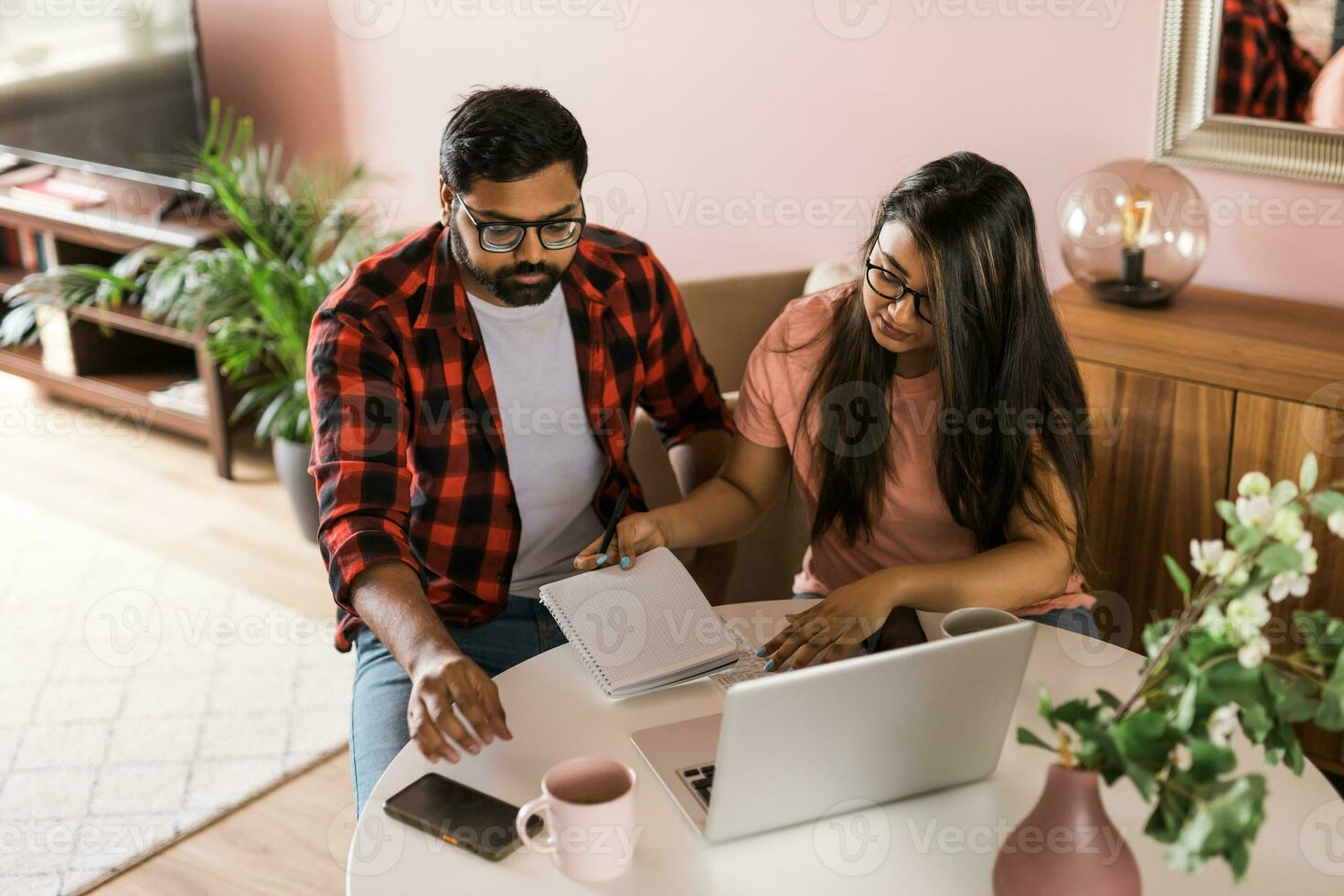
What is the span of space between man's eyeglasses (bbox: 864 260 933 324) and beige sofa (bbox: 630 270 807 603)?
482 mm

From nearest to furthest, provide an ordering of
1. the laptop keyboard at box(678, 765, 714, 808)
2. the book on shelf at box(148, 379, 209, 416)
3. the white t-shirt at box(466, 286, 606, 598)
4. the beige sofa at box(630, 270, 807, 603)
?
the laptop keyboard at box(678, 765, 714, 808), the white t-shirt at box(466, 286, 606, 598), the beige sofa at box(630, 270, 807, 603), the book on shelf at box(148, 379, 209, 416)

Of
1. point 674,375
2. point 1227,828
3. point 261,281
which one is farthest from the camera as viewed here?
point 261,281

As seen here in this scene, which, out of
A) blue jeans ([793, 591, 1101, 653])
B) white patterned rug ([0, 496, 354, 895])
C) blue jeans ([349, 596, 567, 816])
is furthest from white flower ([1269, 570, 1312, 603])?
white patterned rug ([0, 496, 354, 895])

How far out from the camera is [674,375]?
196 cm

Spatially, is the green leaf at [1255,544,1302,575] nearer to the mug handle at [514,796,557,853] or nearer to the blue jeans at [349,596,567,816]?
the mug handle at [514,796,557,853]

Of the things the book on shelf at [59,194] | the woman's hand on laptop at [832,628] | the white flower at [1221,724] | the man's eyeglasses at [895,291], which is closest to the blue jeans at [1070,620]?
the woman's hand on laptop at [832,628]

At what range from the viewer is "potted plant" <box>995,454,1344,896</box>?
83 centimetres

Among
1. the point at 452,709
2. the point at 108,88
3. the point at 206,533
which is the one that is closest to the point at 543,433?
the point at 452,709

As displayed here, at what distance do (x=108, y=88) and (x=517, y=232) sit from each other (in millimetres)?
2357

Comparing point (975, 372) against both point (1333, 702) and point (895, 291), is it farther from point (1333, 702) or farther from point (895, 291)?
point (1333, 702)

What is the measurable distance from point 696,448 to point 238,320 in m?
1.70

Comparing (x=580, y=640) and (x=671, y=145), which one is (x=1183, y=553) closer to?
(x=580, y=640)

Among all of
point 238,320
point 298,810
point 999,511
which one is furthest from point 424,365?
point 238,320

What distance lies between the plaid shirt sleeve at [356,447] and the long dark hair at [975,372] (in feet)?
1.76
